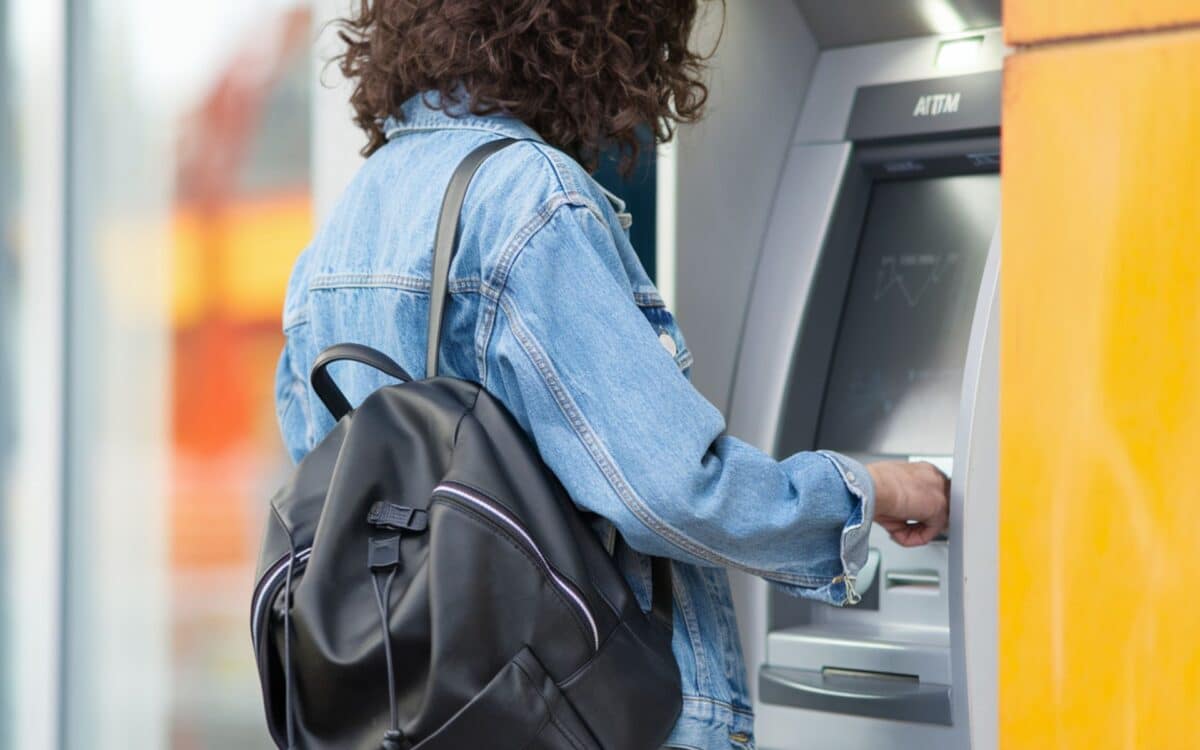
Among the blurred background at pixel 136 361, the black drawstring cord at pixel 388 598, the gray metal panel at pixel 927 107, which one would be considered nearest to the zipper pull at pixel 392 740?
the black drawstring cord at pixel 388 598

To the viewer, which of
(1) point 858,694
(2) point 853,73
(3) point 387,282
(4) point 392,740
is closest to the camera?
(4) point 392,740

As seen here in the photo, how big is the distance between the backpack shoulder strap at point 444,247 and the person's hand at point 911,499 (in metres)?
0.46

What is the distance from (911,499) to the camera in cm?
138

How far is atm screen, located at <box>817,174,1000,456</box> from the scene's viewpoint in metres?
1.86

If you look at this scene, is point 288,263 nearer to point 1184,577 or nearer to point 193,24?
point 193,24

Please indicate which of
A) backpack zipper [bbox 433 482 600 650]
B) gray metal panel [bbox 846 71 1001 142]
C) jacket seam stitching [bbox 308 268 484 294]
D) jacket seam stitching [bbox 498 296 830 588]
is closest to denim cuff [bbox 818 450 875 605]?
jacket seam stitching [bbox 498 296 830 588]

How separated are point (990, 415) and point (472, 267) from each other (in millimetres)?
580

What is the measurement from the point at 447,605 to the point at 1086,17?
0.71 meters

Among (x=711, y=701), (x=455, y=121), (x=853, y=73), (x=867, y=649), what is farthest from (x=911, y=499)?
(x=853, y=73)

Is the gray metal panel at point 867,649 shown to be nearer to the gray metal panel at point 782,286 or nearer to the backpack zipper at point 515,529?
the gray metal panel at point 782,286

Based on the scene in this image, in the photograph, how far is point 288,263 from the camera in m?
2.85

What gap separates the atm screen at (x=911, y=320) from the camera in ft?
6.10

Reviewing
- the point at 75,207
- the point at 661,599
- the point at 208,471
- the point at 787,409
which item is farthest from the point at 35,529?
the point at 661,599

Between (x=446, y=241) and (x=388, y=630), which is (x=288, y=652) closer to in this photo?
(x=388, y=630)
